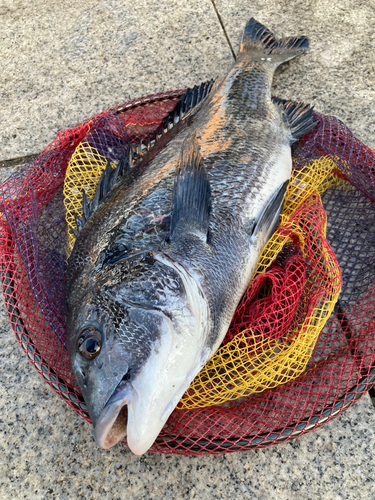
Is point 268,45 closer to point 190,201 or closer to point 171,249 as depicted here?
point 190,201

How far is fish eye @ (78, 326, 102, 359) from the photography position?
1.58 m

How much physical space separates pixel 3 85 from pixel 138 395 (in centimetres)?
367

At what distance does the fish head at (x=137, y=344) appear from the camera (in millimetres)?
1466

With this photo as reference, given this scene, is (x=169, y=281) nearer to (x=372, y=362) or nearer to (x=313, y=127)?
(x=372, y=362)

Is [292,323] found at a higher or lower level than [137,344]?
lower

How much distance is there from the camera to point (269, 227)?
2.27 meters

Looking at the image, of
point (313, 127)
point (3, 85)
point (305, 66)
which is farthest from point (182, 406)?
point (3, 85)

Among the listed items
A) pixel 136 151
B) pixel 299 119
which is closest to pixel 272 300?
pixel 136 151

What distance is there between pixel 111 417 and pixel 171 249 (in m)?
0.80

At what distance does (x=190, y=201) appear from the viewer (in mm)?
1949

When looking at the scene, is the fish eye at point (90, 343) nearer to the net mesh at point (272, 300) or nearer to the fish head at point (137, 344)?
the fish head at point (137, 344)

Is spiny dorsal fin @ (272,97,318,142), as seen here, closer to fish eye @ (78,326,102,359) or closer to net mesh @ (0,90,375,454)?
net mesh @ (0,90,375,454)

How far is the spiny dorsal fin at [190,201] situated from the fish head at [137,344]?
0.22 m

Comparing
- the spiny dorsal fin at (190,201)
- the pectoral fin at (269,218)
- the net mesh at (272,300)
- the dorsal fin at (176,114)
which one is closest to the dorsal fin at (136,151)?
the dorsal fin at (176,114)
